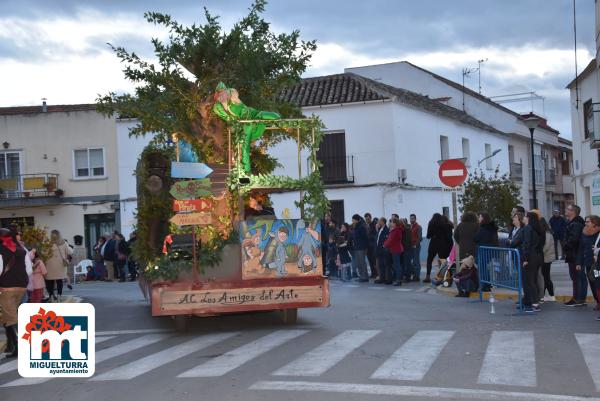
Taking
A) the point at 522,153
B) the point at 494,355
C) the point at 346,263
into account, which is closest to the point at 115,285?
the point at 346,263

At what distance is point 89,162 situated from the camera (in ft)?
122

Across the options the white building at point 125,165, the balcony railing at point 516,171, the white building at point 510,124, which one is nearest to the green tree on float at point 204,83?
the white building at point 125,165

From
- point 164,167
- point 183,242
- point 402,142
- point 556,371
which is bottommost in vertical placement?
point 556,371

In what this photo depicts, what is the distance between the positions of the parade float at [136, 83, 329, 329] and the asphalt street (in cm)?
55

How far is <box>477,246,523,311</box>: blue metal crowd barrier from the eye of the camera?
14094mm

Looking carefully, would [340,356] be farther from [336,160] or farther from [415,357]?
[336,160]

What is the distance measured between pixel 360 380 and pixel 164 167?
23.1ft

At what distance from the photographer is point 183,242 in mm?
12961

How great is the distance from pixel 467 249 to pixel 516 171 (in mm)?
Answer: 32416

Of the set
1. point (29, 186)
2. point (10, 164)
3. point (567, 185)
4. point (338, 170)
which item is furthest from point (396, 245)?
point (567, 185)

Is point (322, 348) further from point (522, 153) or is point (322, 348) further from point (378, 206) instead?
point (522, 153)

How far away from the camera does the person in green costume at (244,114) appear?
42.9 feet

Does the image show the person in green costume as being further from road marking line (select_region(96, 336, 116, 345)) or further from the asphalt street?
road marking line (select_region(96, 336, 116, 345))

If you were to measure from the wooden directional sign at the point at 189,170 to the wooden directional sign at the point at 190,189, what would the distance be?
0.34 feet
